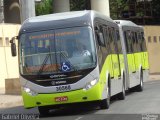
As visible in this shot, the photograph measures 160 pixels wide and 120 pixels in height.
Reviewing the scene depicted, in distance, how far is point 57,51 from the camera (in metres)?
17.9

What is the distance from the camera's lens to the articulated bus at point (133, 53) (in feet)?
80.5

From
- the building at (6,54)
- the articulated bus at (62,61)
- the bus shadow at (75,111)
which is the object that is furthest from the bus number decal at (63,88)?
the building at (6,54)

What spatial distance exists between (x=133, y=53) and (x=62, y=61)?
8937mm

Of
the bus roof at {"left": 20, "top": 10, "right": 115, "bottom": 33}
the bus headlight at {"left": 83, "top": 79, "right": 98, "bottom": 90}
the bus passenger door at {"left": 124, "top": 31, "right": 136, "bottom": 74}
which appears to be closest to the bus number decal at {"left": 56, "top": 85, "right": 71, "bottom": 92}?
the bus headlight at {"left": 83, "top": 79, "right": 98, "bottom": 90}

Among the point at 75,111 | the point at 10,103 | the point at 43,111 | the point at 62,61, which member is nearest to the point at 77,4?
the point at 10,103

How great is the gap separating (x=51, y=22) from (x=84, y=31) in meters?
1.09

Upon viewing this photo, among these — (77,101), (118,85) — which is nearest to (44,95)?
(77,101)

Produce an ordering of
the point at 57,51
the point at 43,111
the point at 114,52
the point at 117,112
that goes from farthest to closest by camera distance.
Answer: the point at 114,52 < the point at 43,111 < the point at 57,51 < the point at 117,112

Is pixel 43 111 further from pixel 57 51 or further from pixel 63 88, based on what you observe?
pixel 57 51

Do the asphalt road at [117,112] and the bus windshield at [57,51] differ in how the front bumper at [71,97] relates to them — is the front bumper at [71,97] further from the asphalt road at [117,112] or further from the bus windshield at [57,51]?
the bus windshield at [57,51]

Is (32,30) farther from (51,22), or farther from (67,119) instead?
(67,119)

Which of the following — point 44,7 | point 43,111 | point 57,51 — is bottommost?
point 43,111

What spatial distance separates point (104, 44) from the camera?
1966 cm

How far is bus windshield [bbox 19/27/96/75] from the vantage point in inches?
699
